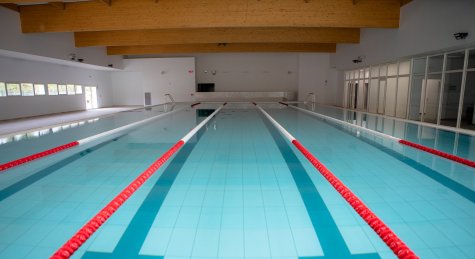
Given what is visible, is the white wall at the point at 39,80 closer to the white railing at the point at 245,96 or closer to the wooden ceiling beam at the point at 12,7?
the wooden ceiling beam at the point at 12,7

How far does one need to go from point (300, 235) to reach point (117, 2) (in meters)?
9.37

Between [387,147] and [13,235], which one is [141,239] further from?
[387,147]

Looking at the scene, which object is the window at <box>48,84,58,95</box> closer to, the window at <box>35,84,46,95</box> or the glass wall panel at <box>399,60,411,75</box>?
the window at <box>35,84,46,95</box>

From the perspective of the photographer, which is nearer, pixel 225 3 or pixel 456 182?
pixel 456 182

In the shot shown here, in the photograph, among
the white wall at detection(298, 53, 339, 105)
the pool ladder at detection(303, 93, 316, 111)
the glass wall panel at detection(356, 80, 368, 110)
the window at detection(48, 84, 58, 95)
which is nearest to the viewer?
the window at detection(48, 84, 58, 95)

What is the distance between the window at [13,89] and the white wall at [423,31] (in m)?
15.1

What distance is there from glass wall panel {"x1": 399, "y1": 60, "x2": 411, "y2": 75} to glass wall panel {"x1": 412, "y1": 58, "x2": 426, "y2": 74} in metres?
0.53

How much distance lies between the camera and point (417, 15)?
909 centimetres

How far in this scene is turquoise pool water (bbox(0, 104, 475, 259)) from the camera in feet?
7.93

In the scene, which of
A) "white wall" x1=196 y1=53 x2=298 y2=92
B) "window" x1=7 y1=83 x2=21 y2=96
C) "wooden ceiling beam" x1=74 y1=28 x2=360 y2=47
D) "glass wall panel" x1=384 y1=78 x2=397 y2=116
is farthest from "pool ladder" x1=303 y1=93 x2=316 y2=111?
"window" x1=7 y1=83 x2=21 y2=96

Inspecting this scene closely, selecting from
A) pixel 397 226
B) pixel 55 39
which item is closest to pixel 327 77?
pixel 55 39

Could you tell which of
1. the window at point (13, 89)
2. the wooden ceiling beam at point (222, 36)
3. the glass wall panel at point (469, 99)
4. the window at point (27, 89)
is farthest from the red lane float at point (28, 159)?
the glass wall panel at point (469, 99)

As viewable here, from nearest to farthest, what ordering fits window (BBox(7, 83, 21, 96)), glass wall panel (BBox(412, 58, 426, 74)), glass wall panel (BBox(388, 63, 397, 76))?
glass wall panel (BBox(412, 58, 426, 74)), window (BBox(7, 83, 21, 96)), glass wall panel (BBox(388, 63, 397, 76))

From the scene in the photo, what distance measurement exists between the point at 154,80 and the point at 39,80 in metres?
7.86
